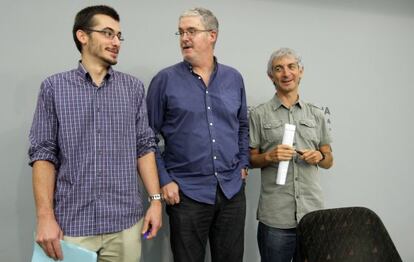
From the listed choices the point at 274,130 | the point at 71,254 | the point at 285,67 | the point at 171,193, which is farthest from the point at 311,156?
the point at 71,254

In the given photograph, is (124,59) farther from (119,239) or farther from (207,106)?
(119,239)

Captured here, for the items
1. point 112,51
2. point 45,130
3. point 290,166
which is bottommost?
point 290,166

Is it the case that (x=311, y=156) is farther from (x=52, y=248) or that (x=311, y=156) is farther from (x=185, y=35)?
(x=52, y=248)

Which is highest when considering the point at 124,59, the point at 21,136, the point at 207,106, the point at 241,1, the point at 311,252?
the point at 241,1

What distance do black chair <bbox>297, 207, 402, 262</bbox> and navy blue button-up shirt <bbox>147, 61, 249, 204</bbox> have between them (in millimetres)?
354

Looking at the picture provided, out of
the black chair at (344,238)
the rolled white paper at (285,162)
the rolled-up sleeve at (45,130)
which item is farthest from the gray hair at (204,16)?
the black chair at (344,238)

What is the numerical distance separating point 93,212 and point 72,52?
0.82 metres

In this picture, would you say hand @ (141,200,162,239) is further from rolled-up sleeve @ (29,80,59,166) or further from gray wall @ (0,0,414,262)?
gray wall @ (0,0,414,262)

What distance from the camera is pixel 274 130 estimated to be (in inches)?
61.2

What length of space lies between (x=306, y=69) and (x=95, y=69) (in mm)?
1357

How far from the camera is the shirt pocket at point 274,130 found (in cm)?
155

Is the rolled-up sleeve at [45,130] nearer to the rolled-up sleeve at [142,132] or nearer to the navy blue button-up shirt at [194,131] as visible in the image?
the rolled-up sleeve at [142,132]

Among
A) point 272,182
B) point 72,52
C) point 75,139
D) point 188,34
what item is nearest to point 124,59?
point 72,52

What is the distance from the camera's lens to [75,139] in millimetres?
1112
